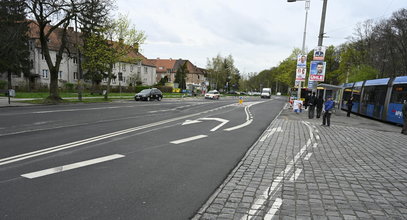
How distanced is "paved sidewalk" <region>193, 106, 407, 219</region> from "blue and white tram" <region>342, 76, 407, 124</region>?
1064 centimetres

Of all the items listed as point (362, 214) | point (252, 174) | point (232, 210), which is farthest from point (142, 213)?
point (362, 214)

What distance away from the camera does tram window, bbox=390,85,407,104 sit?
16141 mm

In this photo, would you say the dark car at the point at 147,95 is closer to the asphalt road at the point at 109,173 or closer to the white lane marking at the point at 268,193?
the asphalt road at the point at 109,173

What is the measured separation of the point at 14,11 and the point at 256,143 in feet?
67.7

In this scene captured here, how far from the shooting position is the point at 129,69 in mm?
65438

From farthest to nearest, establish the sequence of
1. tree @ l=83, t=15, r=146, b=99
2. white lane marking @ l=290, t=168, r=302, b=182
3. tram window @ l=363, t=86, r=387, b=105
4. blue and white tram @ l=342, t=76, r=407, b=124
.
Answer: tree @ l=83, t=15, r=146, b=99, tram window @ l=363, t=86, r=387, b=105, blue and white tram @ l=342, t=76, r=407, b=124, white lane marking @ l=290, t=168, r=302, b=182

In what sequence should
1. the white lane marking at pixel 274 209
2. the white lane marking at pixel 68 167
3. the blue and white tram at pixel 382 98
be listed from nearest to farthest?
1. the white lane marking at pixel 274 209
2. the white lane marking at pixel 68 167
3. the blue and white tram at pixel 382 98

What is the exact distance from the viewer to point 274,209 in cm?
369

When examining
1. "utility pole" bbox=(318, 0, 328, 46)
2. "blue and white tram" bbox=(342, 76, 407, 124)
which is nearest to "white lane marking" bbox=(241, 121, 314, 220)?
"utility pole" bbox=(318, 0, 328, 46)

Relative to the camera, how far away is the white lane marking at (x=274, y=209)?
3473 millimetres

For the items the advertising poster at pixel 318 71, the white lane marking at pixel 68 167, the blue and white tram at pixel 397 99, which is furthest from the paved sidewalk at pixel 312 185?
the blue and white tram at pixel 397 99

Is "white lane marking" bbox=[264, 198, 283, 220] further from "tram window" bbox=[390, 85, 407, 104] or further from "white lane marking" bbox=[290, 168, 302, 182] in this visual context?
"tram window" bbox=[390, 85, 407, 104]

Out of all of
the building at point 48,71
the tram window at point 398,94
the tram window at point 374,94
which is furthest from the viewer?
the building at point 48,71

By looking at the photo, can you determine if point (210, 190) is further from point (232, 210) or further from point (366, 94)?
point (366, 94)
